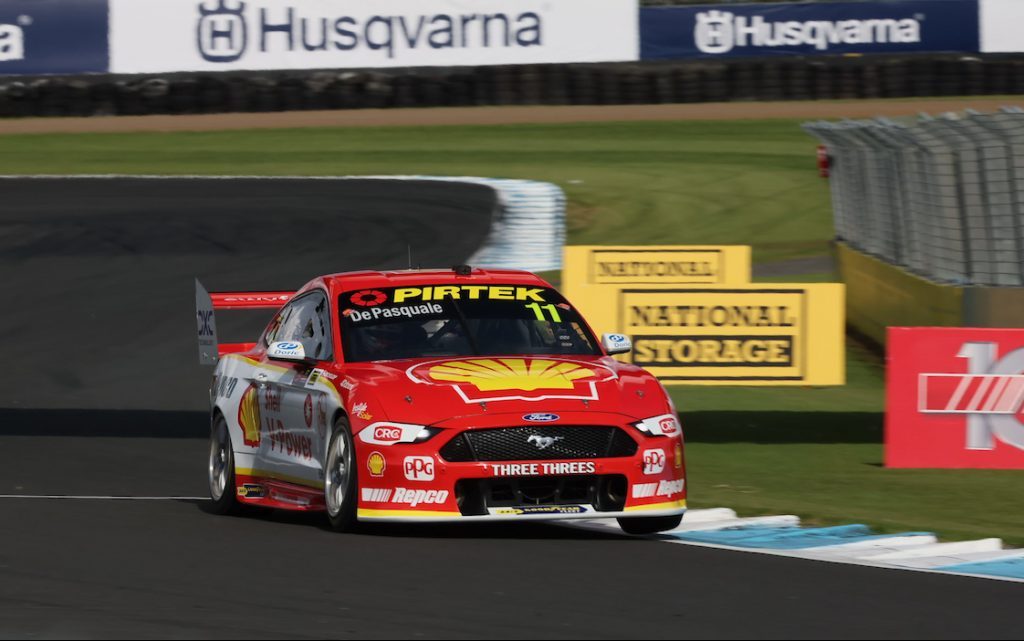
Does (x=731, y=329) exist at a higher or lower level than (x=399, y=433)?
lower

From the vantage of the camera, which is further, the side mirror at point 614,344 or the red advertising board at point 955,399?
the red advertising board at point 955,399

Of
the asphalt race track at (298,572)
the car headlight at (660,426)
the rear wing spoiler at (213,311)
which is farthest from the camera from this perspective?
the rear wing spoiler at (213,311)

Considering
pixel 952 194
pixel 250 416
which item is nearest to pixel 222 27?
pixel 952 194

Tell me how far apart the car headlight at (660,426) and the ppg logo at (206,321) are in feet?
11.6

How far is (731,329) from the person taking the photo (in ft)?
49.0

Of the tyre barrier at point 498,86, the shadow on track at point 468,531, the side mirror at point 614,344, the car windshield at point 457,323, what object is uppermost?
the tyre barrier at point 498,86

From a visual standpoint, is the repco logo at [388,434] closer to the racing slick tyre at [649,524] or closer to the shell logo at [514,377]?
the shell logo at [514,377]

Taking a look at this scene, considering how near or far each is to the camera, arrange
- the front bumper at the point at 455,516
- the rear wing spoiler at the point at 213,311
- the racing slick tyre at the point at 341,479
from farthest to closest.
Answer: the rear wing spoiler at the point at 213,311 < the racing slick tyre at the point at 341,479 < the front bumper at the point at 455,516

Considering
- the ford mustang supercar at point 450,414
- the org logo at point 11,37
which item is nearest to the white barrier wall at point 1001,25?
the org logo at point 11,37

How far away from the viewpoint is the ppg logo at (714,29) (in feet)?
116

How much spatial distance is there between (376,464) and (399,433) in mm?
173

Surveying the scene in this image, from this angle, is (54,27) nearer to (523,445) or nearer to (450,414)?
(450,414)

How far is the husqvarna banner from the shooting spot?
117 ft

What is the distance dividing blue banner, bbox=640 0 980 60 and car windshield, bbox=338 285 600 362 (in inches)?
1013
